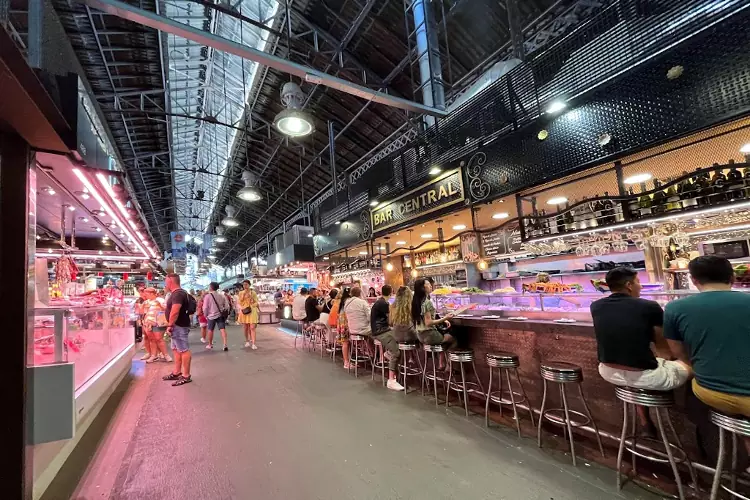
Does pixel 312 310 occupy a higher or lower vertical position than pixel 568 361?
higher

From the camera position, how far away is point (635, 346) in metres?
2.38

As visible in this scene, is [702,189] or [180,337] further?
[180,337]

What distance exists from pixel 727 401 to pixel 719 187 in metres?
2.16

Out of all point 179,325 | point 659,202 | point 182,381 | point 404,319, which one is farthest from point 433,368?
point 182,381

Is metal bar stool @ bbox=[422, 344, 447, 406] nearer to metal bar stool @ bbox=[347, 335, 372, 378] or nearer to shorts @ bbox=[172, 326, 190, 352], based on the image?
metal bar stool @ bbox=[347, 335, 372, 378]

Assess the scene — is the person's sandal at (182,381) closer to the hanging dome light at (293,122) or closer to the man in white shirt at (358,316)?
the man in white shirt at (358,316)

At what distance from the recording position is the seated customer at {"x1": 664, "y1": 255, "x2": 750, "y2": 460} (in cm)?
183

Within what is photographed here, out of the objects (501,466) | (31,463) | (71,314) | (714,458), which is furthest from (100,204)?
(714,458)

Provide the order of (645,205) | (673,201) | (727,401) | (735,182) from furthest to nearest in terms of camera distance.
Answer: (645,205) < (673,201) < (735,182) < (727,401)

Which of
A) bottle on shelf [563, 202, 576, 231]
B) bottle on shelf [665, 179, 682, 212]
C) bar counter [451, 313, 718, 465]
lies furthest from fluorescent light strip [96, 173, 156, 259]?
bottle on shelf [665, 179, 682, 212]

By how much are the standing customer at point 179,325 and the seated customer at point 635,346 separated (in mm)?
5414

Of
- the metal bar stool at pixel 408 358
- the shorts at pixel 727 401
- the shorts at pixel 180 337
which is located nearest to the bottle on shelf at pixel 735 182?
the shorts at pixel 727 401

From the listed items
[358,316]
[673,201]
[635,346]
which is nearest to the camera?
[635,346]

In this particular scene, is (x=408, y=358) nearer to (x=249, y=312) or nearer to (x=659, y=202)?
(x=659, y=202)
